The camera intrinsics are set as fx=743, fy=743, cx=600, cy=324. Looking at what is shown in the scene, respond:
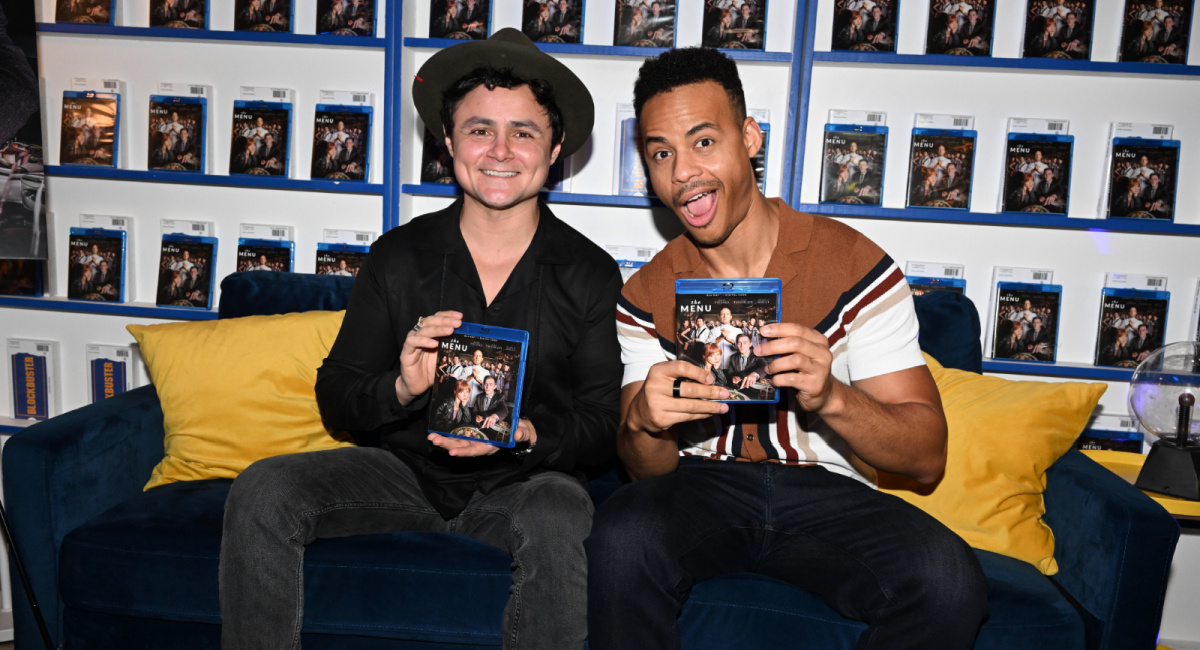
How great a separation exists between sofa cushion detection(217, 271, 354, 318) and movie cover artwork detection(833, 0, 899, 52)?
5.99ft

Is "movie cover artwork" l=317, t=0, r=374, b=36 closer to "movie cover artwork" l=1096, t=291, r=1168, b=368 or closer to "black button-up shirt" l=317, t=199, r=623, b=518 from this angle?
"black button-up shirt" l=317, t=199, r=623, b=518

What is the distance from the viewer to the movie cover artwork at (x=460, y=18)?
102 inches

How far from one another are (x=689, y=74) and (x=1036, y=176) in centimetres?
155

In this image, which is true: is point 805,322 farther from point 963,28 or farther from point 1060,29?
point 1060,29

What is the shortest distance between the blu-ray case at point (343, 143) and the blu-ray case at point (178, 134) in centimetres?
42

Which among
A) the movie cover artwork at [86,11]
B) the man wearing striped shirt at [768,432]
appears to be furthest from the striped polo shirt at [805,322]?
the movie cover artwork at [86,11]

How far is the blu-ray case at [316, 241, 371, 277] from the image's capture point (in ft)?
9.06

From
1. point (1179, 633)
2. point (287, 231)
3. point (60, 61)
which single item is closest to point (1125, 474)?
point (1179, 633)

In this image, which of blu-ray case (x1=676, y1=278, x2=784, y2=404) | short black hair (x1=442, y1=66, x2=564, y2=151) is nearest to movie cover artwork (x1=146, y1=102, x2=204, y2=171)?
short black hair (x1=442, y1=66, x2=564, y2=151)

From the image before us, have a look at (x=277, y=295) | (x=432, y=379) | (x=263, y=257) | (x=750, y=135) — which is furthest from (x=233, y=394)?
(x=750, y=135)

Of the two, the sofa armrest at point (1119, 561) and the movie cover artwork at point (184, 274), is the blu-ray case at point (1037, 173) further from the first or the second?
the movie cover artwork at point (184, 274)

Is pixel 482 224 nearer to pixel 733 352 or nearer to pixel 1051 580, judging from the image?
pixel 733 352

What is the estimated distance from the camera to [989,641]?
5.04 feet

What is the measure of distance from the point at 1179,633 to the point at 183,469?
3.32 metres
